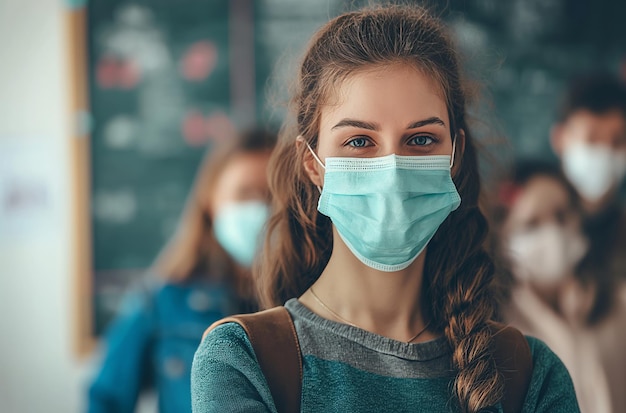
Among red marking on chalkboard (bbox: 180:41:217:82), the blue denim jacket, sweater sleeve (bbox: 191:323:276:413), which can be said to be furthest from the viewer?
red marking on chalkboard (bbox: 180:41:217:82)

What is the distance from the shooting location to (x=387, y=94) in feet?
3.49

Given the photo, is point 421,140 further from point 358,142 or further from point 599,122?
point 599,122

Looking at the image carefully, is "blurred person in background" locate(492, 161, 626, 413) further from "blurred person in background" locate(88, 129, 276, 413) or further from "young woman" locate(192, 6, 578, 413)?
"young woman" locate(192, 6, 578, 413)

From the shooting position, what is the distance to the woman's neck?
1.15m

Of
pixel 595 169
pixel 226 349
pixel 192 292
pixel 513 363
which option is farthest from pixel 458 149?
pixel 595 169

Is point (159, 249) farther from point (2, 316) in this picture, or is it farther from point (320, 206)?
point (320, 206)

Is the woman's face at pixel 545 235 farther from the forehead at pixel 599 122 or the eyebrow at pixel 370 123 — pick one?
the eyebrow at pixel 370 123

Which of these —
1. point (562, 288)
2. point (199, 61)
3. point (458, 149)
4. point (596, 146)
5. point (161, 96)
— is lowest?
point (562, 288)

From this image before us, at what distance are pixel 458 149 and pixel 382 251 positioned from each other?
8.3 inches

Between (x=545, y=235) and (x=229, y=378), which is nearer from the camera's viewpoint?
(x=229, y=378)

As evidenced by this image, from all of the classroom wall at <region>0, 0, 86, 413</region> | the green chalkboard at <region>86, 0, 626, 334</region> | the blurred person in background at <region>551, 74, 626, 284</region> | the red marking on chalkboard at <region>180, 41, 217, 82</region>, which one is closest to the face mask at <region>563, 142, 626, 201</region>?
the blurred person in background at <region>551, 74, 626, 284</region>

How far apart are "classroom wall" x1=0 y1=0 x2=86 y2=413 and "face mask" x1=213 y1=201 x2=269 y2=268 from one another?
1504 millimetres

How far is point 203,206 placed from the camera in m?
2.47

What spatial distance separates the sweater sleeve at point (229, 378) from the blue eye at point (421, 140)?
365mm
